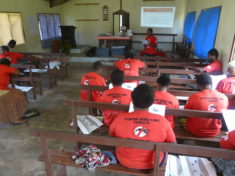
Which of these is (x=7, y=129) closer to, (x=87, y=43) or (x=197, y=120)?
(x=197, y=120)

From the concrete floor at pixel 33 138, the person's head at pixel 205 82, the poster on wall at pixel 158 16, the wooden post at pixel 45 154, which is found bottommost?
the concrete floor at pixel 33 138

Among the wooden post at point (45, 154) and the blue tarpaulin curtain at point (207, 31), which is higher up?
the blue tarpaulin curtain at point (207, 31)

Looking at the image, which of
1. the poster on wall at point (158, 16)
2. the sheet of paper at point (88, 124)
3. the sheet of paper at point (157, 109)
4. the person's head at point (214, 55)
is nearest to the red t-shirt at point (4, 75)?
the sheet of paper at point (88, 124)

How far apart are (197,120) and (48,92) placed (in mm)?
3660

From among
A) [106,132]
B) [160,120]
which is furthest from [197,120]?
[106,132]

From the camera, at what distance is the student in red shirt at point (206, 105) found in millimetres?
1977

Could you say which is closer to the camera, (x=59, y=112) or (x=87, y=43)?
(x=59, y=112)

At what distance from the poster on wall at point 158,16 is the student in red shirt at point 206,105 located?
7.57m

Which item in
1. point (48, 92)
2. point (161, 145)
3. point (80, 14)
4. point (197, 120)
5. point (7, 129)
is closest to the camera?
point (161, 145)

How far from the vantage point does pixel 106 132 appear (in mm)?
2336

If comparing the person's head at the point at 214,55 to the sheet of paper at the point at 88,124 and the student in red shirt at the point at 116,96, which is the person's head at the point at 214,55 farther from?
the sheet of paper at the point at 88,124

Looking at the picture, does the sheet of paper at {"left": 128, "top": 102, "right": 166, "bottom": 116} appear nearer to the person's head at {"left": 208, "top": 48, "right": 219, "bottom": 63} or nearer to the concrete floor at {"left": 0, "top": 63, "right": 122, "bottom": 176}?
the concrete floor at {"left": 0, "top": 63, "right": 122, "bottom": 176}

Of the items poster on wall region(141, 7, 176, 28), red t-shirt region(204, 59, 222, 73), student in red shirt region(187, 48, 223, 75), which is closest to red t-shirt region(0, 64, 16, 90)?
student in red shirt region(187, 48, 223, 75)

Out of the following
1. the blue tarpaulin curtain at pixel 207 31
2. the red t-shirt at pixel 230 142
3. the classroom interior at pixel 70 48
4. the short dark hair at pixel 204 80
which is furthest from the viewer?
the blue tarpaulin curtain at pixel 207 31
